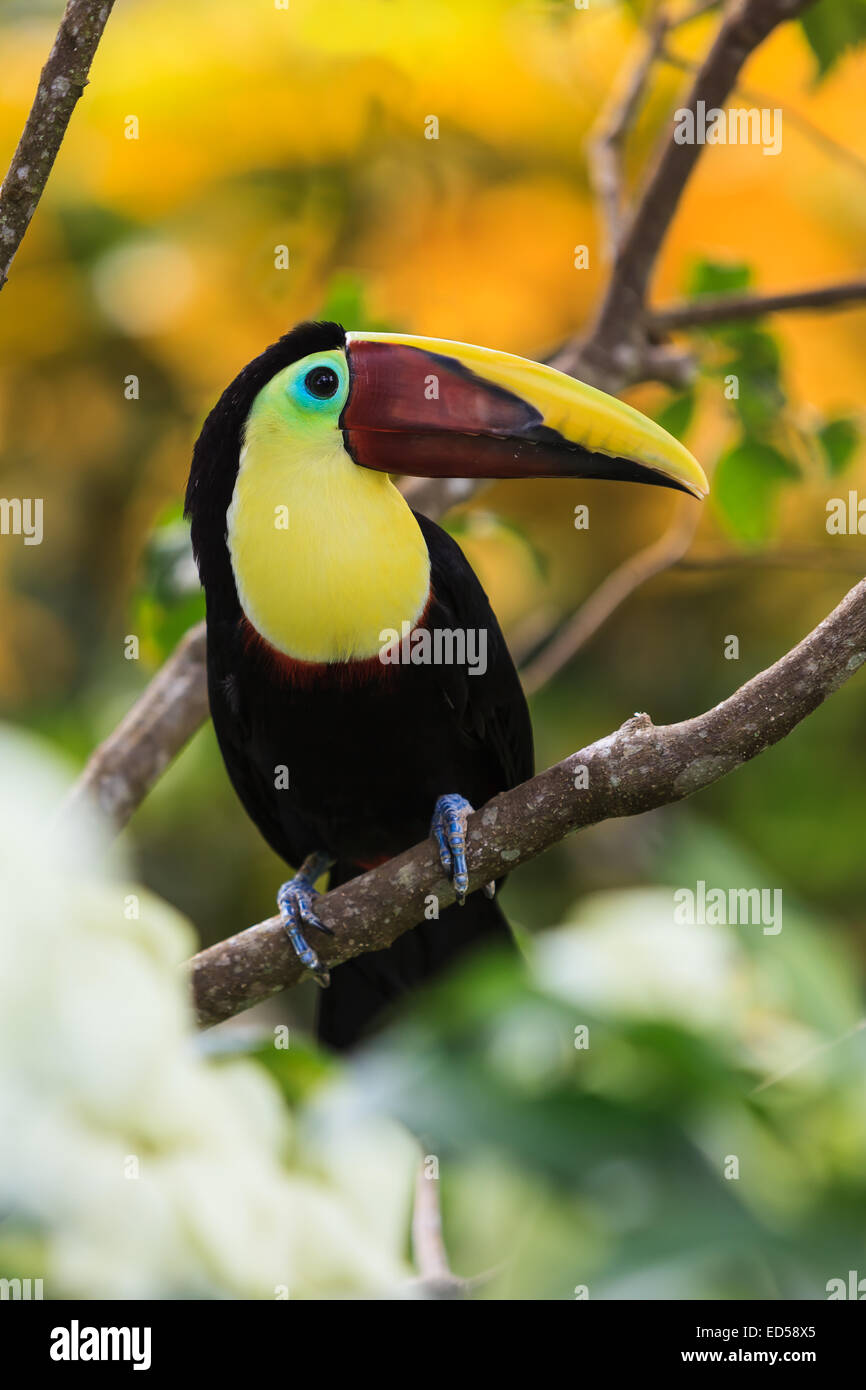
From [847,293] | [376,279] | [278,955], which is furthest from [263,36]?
[278,955]

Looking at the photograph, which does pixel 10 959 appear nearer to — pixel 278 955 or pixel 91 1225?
pixel 91 1225

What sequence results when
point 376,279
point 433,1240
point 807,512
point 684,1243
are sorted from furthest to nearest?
point 807,512 → point 376,279 → point 433,1240 → point 684,1243

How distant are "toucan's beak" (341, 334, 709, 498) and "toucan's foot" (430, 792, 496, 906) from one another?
0.55 m

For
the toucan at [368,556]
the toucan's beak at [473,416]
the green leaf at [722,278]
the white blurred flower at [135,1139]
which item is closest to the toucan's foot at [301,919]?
the toucan at [368,556]

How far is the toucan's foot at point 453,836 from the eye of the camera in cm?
204

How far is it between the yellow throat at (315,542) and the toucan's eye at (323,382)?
51mm

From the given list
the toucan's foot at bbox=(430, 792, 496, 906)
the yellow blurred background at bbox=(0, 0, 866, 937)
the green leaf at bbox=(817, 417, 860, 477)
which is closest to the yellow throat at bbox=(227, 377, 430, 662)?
the toucan's foot at bbox=(430, 792, 496, 906)

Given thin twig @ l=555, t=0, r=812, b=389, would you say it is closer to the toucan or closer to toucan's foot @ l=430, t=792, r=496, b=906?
the toucan

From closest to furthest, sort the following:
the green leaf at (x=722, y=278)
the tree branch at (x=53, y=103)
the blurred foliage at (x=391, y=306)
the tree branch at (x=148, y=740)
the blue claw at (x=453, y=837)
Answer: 1. the tree branch at (x=53, y=103)
2. the blue claw at (x=453, y=837)
3. the tree branch at (x=148, y=740)
4. the green leaf at (x=722, y=278)
5. the blurred foliage at (x=391, y=306)

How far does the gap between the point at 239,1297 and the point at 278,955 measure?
513mm

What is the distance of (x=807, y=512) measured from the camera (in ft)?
19.9

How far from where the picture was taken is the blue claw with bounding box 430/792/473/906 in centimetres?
204

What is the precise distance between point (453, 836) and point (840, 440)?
1372mm
